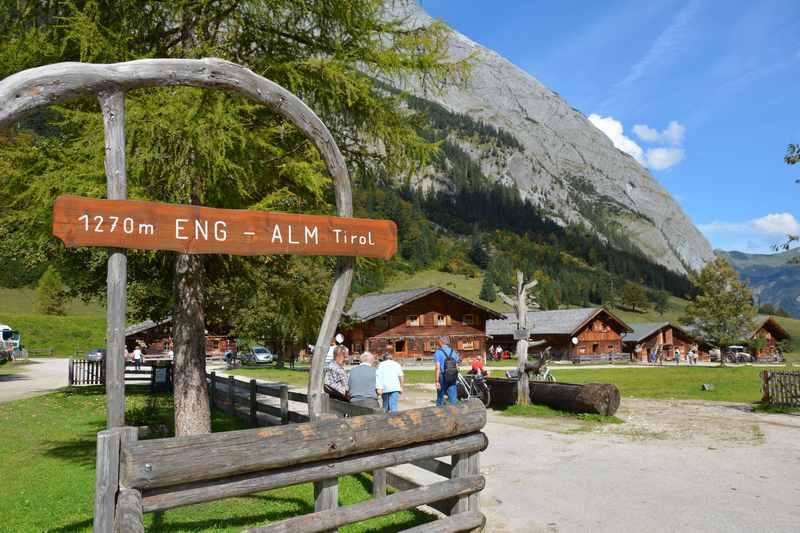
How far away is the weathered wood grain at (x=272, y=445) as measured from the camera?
411 cm

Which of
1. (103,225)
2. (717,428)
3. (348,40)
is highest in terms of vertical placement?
(348,40)

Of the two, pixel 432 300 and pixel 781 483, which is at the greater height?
pixel 432 300

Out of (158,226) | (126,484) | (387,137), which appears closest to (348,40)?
(387,137)

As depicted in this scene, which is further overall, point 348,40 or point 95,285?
point 95,285

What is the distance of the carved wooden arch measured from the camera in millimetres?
4785

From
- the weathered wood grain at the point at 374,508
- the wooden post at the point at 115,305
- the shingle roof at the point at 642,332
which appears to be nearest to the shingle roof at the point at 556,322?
the shingle roof at the point at 642,332

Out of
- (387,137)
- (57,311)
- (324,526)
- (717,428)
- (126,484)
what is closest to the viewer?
(126,484)

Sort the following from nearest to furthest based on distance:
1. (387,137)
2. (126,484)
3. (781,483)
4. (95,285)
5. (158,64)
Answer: (126,484)
(158,64)
(781,483)
(387,137)
(95,285)

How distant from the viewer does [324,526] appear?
15.9 ft

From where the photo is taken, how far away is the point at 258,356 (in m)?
50.6

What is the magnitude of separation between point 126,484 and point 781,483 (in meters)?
8.73

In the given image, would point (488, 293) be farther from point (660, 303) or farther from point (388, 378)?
point (388, 378)

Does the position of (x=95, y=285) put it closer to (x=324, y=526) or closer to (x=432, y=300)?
(x=324, y=526)

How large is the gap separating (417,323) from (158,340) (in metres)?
23.2
